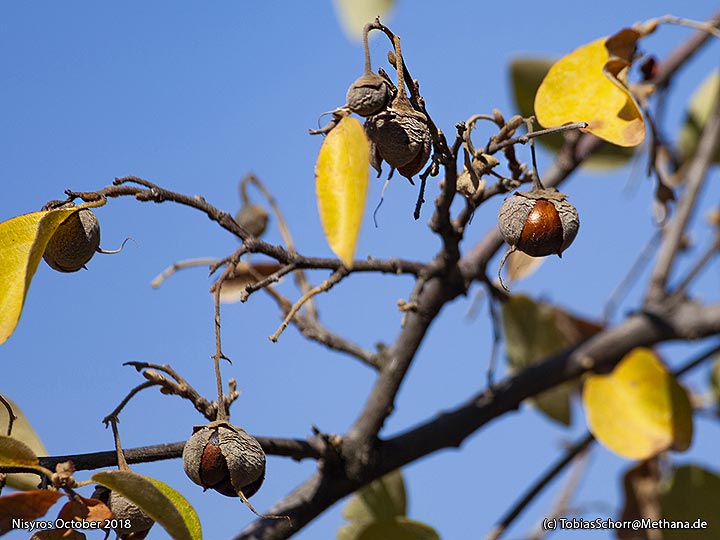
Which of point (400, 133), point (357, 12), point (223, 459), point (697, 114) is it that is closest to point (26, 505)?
point (223, 459)

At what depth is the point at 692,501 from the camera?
54.8 inches

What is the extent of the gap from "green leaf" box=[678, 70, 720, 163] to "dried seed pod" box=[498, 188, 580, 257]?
4.16ft

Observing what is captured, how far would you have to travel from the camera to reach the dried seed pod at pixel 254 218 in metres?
1.38

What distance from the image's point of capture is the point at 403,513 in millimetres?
1295

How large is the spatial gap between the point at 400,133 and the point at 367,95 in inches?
1.7

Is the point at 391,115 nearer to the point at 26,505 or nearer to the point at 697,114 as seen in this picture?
the point at 26,505

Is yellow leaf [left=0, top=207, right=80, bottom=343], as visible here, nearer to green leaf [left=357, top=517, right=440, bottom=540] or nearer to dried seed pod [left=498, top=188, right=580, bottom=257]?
dried seed pod [left=498, top=188, right=580, bottom=257]

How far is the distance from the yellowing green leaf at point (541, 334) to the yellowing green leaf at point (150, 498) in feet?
3.08

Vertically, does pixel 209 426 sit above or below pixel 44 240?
below

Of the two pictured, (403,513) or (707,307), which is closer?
(403,513)

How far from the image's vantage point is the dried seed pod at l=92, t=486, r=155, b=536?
2.54 feet

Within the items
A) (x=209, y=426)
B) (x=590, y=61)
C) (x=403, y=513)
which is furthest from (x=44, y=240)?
(x=403, y=513)

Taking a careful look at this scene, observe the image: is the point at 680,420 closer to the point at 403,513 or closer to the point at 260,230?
the point at 403,513

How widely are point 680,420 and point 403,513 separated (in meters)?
0.42
